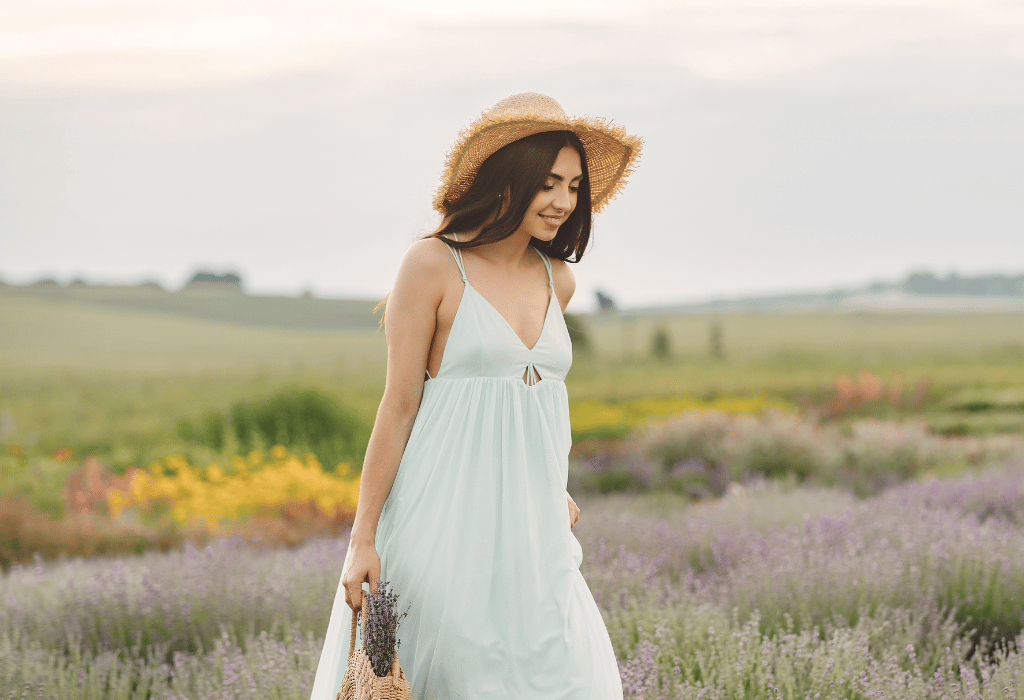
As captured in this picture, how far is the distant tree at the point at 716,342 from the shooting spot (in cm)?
1962

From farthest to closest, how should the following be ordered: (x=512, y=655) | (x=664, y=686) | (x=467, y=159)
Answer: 1. (x=664, y=686)
2. (x=467, y=159)
3. (x=512, y=655)

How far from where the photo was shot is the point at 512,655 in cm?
185

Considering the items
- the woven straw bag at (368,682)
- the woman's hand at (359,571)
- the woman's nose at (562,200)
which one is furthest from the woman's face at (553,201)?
the woven straw bag at (368,682)

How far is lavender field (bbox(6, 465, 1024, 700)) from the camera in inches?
112

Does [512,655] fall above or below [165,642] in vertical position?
above

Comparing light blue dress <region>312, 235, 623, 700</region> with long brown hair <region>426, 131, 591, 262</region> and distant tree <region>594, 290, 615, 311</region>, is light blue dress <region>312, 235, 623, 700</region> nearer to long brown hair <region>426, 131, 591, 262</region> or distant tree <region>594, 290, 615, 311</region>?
long brown hair <region>426, 131, 591, 262</region>

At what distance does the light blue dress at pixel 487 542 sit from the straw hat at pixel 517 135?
0.81 ft

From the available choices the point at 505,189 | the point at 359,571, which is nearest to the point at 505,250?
the point at 505,189

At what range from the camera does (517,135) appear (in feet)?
6.80

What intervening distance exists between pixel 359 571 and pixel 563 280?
0.89 meters

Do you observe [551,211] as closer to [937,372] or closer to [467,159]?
[467,159]

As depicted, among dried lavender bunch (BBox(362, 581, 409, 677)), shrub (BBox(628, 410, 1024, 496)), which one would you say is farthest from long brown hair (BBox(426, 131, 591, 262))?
shrub (BBox(628, 410, 1024, 496))

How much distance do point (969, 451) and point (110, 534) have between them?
863 cm

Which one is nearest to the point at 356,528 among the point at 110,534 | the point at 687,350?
the point at 110,534
